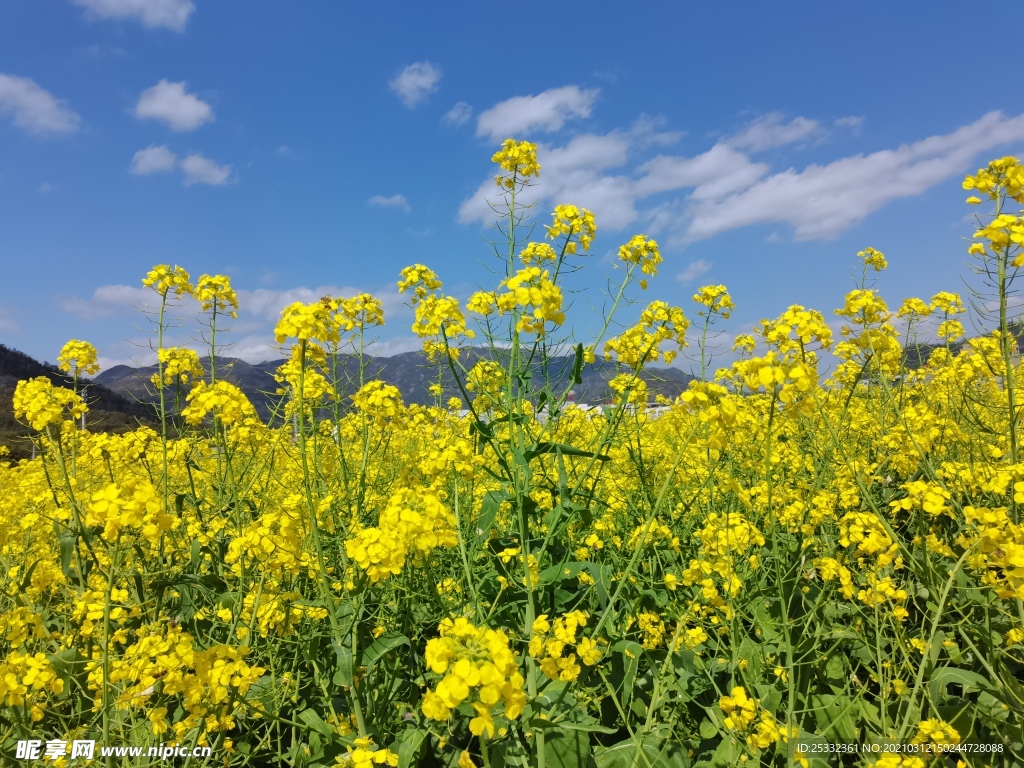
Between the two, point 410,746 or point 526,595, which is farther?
point 526,595

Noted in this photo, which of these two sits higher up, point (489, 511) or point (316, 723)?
point (489, 511)

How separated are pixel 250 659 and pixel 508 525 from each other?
4.06ft

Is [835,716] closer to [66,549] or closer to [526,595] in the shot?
[526,595]

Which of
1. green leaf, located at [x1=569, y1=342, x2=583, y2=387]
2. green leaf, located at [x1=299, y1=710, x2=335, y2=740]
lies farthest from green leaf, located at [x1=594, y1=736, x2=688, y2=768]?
green leaf, located at [x1=569, y1=342, x2=583, y2=387]

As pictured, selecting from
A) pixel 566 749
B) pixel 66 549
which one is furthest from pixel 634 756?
pixel 66 549

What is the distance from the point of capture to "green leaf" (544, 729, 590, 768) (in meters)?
1.64

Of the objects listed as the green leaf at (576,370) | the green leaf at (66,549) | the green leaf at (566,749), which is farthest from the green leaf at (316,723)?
the green leaf at (576,370)

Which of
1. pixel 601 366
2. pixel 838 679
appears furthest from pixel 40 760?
pixel 838 679

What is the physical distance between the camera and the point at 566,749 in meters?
1.65

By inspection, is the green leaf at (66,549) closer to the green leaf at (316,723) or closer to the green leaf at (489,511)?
the green leaf at (316,723)

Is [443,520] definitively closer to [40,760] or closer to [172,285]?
[40,760]

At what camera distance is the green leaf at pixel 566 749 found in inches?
64.4

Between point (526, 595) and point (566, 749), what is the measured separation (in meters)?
0.52

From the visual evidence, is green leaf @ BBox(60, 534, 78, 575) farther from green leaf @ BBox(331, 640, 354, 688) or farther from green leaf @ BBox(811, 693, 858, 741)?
green leaf @ BBox(811, 693, 858, 741)
